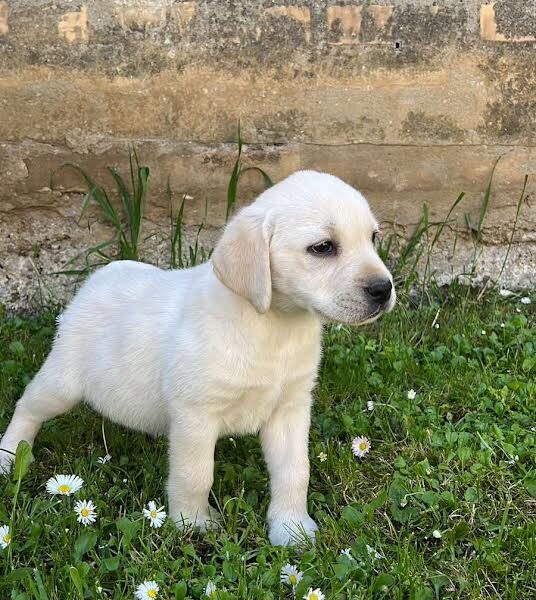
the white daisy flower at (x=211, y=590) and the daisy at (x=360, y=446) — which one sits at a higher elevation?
the white daisy flower at (x=211, y=590)

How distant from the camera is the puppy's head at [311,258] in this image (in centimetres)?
247

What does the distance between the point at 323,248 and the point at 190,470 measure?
2.74ft

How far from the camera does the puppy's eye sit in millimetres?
2494

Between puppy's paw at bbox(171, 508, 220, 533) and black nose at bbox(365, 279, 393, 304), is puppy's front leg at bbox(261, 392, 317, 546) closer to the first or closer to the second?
puppy's paw at bbox(171, 508, 220, 533)

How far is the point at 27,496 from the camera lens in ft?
9.03

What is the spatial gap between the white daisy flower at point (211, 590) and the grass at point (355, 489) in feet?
0.07

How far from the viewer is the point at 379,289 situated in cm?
Result: 246

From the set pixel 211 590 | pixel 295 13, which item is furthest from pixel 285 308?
pixel 295 13

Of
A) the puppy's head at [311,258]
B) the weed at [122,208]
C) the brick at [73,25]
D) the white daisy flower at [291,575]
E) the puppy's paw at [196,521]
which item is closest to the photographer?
the white daisy flower at [291,575]

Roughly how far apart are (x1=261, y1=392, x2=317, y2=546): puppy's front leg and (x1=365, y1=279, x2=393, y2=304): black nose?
531 millimetres

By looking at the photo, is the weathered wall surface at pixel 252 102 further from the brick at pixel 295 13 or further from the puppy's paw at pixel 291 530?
the puppy's paw at pixel 291 530

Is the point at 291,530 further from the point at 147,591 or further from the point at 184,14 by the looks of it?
the point at 184,14

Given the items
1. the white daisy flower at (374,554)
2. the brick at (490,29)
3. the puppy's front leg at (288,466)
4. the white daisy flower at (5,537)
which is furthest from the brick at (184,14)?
the white daisy flower at (374,554)

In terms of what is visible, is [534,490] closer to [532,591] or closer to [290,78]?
[532,591]
